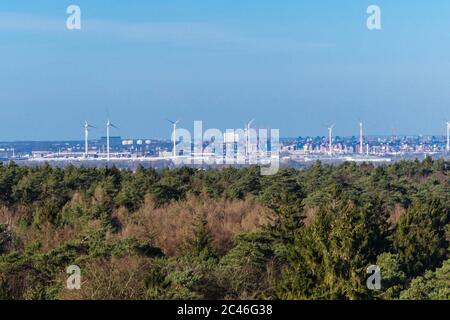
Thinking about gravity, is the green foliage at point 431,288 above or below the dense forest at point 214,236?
below

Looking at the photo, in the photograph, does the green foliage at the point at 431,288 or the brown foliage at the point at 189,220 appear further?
the brown foliage at the point at 189,220

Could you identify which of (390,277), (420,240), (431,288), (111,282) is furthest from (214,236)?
(111,282)

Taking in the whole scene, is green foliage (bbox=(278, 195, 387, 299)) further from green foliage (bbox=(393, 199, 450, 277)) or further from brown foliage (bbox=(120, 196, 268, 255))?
brown foliage (bbox=(120, 196, 268, 255))

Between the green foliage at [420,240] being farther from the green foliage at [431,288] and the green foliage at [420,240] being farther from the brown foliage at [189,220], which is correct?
the green foliage at [431,288]

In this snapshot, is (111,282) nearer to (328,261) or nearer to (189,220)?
(328,261)

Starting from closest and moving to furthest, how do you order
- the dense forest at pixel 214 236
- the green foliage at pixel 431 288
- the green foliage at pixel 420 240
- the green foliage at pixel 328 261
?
the green foliage at pixel 328 261 → the dense forest at pixel 214 236 → the green foliage at pixel 431 288 → the green foliage at pixel 420 240

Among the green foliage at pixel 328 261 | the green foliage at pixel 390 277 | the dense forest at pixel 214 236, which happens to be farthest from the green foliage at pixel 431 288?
the green foliage at pixel 328 261

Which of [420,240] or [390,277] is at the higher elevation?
[420,240]
